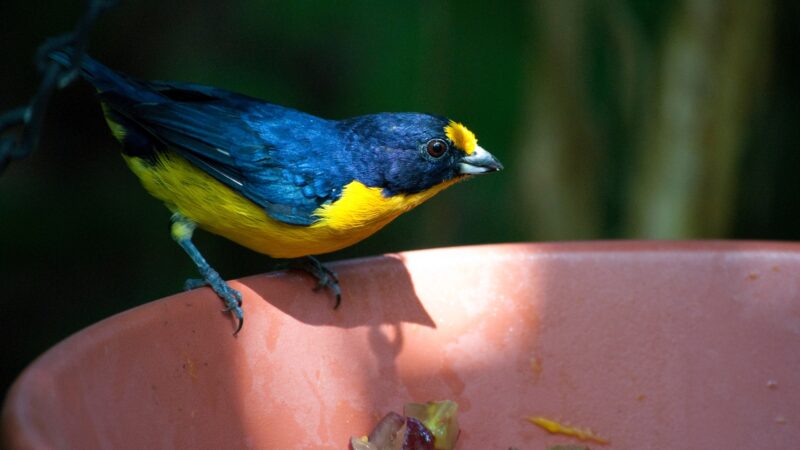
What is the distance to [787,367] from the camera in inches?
91.7

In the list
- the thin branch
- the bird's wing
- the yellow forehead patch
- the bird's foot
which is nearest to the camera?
the thin branch

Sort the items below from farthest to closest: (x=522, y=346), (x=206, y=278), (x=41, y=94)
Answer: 1. (x=206, y=278)
2. (x=522, y=346)
3. (x=41, y=94)

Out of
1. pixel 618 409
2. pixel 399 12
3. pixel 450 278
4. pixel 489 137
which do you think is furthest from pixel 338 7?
pixel 618 409

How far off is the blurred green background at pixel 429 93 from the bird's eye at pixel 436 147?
182 centimetres

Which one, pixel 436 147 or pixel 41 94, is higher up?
pixel 41 94

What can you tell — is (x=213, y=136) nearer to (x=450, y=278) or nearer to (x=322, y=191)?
(x=322, y=191)

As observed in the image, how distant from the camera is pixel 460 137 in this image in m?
2.91

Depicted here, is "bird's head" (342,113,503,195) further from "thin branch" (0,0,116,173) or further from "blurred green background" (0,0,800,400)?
"blurred green background" (0,0,800,400)

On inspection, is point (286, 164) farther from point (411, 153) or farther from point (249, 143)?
point (411, 153)

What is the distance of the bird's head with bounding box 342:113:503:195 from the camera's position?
9.40 ft

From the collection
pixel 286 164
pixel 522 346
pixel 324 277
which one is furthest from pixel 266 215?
pixel 522 346

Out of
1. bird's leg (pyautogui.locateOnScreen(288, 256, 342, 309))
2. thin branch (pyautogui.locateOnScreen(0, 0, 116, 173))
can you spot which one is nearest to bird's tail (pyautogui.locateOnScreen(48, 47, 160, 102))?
bird's leg (pyautogui.locateOnScreen(288, 256, 342, 309))

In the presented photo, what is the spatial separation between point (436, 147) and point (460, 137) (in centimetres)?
9

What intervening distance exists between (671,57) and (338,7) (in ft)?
5.14
